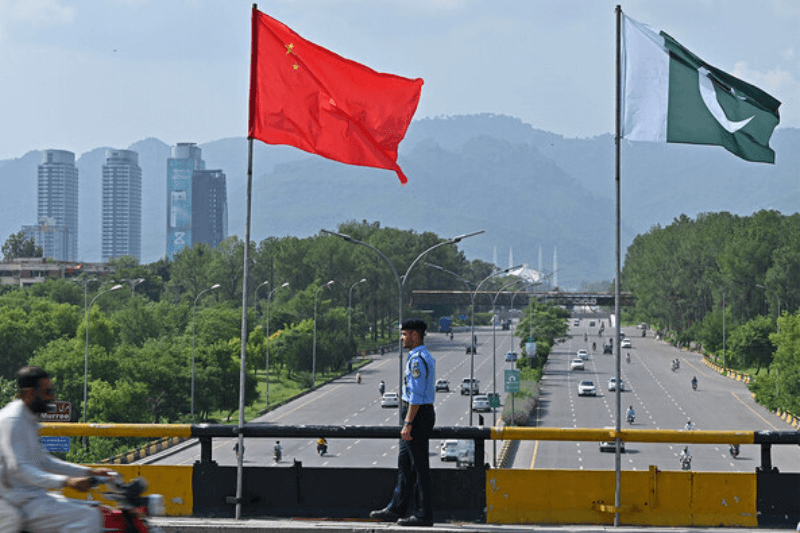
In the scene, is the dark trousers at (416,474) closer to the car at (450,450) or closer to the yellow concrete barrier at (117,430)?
the yellow concrete barrier at (117,430)

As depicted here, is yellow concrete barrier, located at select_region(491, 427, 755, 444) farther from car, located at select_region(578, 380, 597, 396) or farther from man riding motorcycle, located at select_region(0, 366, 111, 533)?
car, located at select_region(578, 380, 597, 396)

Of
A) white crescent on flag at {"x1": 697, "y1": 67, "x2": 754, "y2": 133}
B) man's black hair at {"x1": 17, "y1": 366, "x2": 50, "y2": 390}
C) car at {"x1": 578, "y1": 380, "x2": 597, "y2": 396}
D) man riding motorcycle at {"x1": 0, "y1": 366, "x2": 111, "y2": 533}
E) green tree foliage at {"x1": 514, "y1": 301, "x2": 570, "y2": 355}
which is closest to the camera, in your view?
man riding motorcycle at {"x1": 0, "y1": 366, "x2": 111, "y2": 533}

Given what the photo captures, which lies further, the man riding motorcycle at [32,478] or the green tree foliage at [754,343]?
the green tree foliage at [754,343]

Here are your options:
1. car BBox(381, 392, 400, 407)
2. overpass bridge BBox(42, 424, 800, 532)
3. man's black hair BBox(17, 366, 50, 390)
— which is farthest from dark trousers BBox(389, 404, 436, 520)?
car BBox(381, 392, 400, 407)

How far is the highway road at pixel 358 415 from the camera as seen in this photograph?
57.5 meters

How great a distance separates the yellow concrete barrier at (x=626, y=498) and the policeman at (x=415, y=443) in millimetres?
895

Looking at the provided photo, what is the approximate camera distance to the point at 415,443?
11992mm

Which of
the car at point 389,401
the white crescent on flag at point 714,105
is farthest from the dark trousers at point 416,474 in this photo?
the car at point 389,401

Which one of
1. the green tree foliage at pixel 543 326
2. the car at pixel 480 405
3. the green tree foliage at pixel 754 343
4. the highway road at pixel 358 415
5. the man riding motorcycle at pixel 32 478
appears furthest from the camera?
the green tree foliage at pixel 543 326

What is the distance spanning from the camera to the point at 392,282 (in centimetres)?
16062

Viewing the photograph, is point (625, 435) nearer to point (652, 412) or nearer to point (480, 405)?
point (480, 405)

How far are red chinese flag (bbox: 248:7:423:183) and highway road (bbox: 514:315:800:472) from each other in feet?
109

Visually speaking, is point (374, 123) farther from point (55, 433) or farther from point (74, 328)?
point (74, 328)

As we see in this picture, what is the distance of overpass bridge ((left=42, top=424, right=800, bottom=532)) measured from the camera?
1236 centimetres
